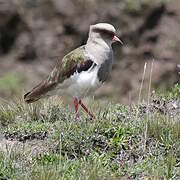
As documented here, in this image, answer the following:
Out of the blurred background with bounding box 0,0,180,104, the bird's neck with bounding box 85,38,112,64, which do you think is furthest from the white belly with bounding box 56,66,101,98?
the blurred background with bounding box 0,0,180,104

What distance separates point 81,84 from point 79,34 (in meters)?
7.54

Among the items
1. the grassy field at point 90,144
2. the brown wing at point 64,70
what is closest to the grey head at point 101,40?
the brown wing at point 64,70

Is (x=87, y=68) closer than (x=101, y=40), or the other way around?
(x=87, y=68)

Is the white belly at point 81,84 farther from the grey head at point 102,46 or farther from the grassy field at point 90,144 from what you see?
the grassy field at point 90,144

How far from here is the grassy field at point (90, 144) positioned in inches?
244

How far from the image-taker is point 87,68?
788 centimetres

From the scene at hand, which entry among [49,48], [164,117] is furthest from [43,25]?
[164,117]

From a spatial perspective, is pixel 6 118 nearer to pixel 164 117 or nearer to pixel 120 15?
pixel 164 117

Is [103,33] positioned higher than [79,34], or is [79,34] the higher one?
[103,33]

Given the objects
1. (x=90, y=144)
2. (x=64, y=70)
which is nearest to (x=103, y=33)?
(x=64, y=70)

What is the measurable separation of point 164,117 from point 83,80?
1172 mm

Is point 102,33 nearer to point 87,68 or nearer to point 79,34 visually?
point 87,68

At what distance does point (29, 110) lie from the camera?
8.05 metres

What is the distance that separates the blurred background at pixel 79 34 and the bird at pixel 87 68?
6.46 m
